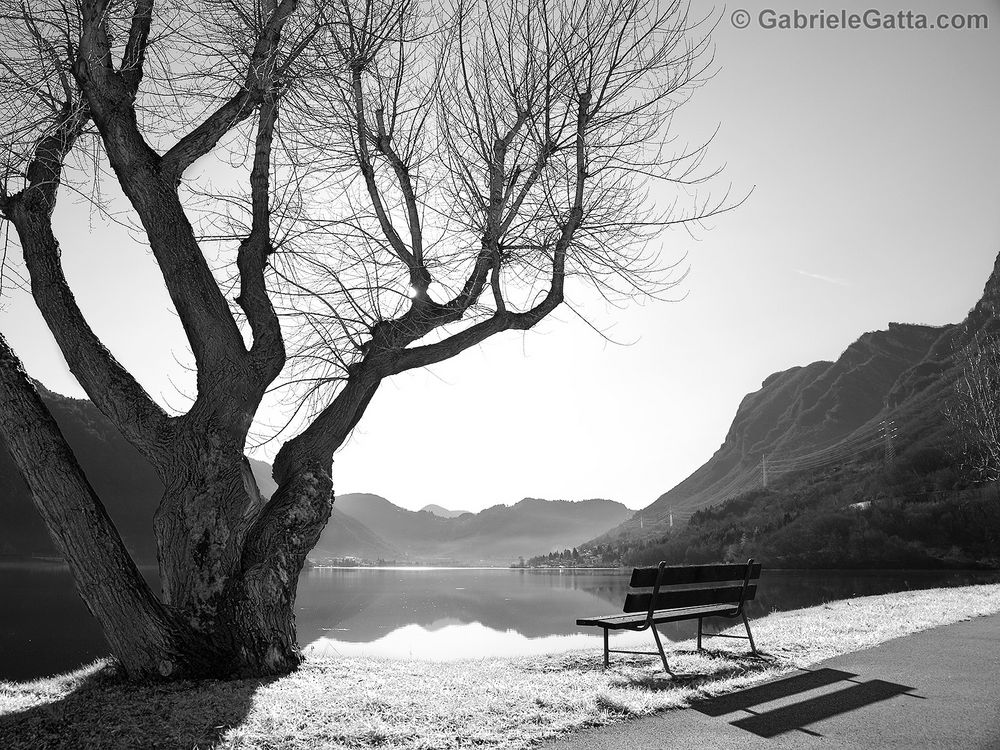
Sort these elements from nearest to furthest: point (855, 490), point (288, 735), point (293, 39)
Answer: point (288, 735) → point (293, 39) → point (855, 490)

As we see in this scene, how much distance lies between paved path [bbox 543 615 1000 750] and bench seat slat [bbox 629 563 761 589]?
144 cm

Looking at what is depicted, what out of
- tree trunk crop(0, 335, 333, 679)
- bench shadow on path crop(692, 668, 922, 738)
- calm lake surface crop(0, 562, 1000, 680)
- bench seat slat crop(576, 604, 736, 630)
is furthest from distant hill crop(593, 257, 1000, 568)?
tree trunk crop(0, 335, 333, 679)

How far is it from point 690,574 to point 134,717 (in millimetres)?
5681

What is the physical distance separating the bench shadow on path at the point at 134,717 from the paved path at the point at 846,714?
2.38 m

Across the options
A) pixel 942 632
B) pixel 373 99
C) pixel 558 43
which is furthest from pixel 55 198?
pixel 942 632

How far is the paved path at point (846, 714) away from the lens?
4555 mm

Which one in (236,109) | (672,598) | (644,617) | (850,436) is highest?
(850,436)

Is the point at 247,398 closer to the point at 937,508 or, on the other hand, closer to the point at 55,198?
the point at 55,198

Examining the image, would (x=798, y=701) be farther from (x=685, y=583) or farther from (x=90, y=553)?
(x=90, y=553)

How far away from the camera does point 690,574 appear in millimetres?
7965

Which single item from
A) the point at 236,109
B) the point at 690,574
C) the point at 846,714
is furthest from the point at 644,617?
the point at 236,109

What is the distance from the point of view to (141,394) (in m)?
7.00

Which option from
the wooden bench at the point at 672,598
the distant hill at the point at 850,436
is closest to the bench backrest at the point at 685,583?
the wooden bench at the point at 672,598

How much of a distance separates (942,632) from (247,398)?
9310 mm
